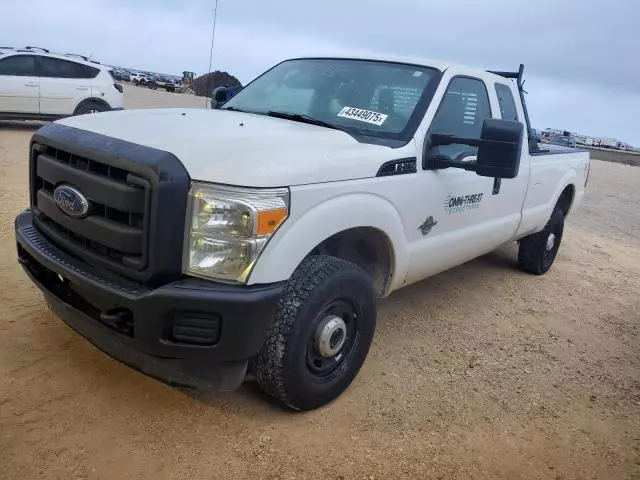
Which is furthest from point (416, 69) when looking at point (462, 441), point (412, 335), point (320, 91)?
point (462, 441)

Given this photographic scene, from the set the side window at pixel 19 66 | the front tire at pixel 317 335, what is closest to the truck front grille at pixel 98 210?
the front tire at pixel 317 335

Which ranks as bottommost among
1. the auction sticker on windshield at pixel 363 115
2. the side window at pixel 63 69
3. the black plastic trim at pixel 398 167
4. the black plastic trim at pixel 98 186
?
the black plastic trim at pixel 98 186

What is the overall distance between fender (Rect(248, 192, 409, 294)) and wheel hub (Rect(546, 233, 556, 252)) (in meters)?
3.39

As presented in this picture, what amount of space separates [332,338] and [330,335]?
69 millimetres

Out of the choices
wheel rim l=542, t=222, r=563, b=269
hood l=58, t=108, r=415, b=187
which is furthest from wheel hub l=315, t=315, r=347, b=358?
wheel rim l=542, t=222, r=563, b=269

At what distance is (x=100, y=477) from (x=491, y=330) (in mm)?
3166

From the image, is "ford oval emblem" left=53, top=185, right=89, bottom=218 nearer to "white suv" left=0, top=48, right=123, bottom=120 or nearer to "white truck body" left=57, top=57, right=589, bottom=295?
"white truck body" left=57, top=57, right=589, bottom=295

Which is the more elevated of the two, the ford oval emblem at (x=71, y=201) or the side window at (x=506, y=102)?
the side window at (x=506, y=102)

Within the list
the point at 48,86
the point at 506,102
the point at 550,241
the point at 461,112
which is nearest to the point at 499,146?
the point at 461,112

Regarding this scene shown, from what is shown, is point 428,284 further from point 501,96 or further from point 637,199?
point 637,199

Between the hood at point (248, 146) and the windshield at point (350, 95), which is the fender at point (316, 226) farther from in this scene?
the windshield at point (350, 95)

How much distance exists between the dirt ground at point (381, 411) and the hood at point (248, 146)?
1.28 m

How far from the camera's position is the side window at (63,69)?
12422mm

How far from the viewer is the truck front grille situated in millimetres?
2498
